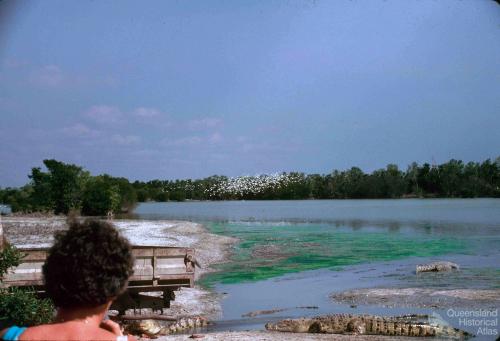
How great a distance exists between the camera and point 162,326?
12227mm

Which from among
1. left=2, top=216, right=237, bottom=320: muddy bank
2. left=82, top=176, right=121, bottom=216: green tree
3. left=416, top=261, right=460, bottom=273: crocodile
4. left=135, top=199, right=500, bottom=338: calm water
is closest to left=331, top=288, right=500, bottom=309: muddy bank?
left=135, top=199, right=500, bottom=338: calm water

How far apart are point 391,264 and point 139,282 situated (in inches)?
696

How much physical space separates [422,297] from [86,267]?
1576 centimetres

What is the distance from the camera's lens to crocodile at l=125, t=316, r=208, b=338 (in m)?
11.2

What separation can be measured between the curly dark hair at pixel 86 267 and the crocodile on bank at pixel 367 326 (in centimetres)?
1056

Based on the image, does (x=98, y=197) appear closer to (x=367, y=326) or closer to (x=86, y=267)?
(x=367, y=326)

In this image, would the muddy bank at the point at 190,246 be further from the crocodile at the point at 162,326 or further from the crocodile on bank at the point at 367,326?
the crocodile on bank at the point at 367,326

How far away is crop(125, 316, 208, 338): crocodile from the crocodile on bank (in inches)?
61.9

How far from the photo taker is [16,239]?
28.0 meters

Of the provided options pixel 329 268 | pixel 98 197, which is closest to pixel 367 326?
pixel 329 268

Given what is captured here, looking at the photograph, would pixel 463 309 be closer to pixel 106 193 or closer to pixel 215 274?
pixel 215 274

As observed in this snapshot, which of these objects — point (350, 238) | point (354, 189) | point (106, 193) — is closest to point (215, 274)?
point (350, 238)

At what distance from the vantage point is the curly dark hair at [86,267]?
6.31 feet

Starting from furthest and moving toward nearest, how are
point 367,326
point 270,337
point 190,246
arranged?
point 190,246 < point 367,326 < point 270,337
